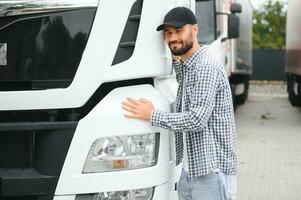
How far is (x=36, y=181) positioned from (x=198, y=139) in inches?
37.9

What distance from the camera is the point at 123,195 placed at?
3.56 metres

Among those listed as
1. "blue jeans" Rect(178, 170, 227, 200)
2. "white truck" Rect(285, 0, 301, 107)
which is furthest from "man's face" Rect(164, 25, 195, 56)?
"white truck" Rect(285, 0, 301, 107)

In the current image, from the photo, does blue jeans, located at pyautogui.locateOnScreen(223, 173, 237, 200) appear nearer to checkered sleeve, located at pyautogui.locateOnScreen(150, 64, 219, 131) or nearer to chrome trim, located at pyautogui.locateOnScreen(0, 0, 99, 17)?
checkered sleeve, located at pyautogui.locateOnScreen(150, 64, 219, 131)

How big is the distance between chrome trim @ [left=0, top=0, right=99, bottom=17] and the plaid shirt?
70cm

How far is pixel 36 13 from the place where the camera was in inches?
140

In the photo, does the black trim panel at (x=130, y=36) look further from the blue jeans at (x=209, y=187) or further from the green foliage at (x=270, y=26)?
the green foliage at (x=270, y=26)

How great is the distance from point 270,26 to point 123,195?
37.3 meters

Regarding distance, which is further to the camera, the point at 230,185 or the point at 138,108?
the point at 230,185

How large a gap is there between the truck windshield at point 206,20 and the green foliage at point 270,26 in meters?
28.5

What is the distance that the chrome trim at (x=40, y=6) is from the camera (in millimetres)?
3553

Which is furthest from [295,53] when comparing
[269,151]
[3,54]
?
[3,54]

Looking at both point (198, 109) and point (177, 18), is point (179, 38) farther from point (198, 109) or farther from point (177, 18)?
point (198, 109)

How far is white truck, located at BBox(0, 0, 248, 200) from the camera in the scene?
11.5ft

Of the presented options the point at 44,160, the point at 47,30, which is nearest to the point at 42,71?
the point at 47,30
